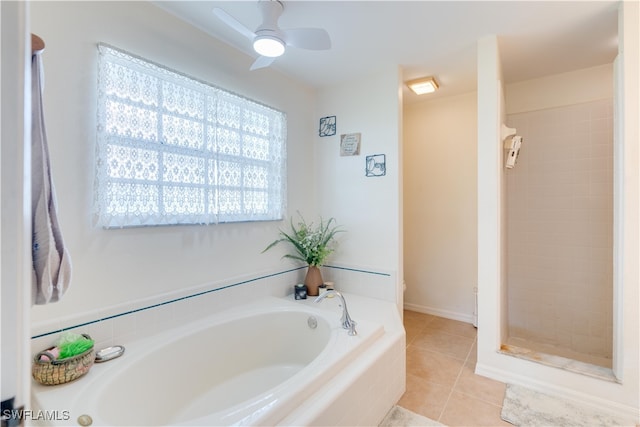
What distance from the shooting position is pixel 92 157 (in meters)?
1.53

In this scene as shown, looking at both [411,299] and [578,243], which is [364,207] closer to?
[411,299]

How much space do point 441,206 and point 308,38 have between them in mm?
2432

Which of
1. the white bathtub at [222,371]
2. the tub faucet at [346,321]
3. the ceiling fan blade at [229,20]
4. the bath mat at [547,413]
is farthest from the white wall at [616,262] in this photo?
the ceiling fan blade at [229,20]

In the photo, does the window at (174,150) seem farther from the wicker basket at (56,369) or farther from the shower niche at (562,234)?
the shower niche at (562,234)

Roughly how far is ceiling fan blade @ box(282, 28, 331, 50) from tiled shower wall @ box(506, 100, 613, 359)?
225cm

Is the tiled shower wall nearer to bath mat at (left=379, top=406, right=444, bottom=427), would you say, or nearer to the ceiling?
the ceiling

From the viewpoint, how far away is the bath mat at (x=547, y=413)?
170 centimetres

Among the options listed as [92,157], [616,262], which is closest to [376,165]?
[616,262]

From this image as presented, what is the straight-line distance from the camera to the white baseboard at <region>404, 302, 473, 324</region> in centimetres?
324

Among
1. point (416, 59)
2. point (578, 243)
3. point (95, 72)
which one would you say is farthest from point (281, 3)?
point (578, 243)

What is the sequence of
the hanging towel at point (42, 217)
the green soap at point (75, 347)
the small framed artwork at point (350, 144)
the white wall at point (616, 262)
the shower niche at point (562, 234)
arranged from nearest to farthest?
the hanging towel at point (42, 217)
the green soap at point (75, 347)
the white wall at point (616, 262)
the shower niche at point (562, 234)
the small framed artwork at point (350, 144)

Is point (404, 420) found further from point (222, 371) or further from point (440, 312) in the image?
point (440, 312)

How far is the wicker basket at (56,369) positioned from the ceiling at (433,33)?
1.98 metres

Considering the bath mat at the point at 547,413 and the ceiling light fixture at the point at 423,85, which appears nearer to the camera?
the bath mat at the point at 547,413
